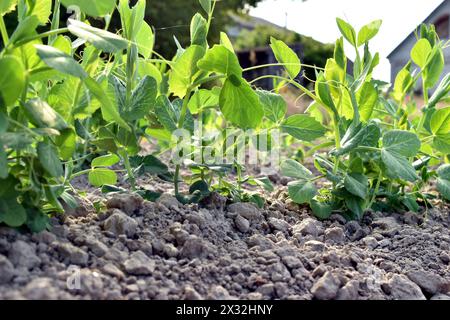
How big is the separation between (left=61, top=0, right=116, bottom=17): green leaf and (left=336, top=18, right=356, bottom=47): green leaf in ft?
2.07

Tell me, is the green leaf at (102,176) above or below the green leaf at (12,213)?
above

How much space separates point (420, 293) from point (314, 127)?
48cm

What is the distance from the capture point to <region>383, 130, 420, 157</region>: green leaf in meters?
1.41

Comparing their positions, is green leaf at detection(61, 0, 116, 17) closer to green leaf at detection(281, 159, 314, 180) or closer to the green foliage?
the green foliage

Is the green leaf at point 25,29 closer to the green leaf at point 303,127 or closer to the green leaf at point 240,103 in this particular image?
the green leaf at point 240,103

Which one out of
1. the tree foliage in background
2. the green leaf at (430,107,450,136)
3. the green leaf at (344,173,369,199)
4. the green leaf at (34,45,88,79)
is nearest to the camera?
the green leaf at (34,45,88,79)

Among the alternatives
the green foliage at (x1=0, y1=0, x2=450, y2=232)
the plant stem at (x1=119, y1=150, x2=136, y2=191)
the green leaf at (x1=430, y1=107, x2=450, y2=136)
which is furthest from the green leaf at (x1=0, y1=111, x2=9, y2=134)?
the green leaf at (x1=430, y1=107, x2=450, y2=136)

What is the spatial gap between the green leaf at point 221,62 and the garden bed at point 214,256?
303 millimetres

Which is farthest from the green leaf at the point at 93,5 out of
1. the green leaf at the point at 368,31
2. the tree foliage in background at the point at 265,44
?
the tree foliage in background at the point at 265,44

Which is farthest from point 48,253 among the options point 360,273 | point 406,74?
point 406,74

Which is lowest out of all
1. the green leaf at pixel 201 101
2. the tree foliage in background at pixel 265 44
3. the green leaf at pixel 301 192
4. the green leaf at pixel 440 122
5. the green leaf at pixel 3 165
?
the green leaf at pixel 3 165

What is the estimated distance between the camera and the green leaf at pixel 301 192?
1.44 meters

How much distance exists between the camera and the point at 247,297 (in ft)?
3.30
